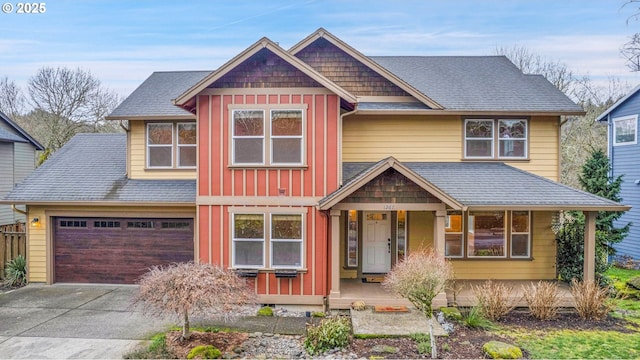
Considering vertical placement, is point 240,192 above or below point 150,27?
below

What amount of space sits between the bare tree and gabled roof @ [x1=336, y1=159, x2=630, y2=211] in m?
30.8

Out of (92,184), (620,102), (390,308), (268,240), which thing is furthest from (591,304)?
(92,184)

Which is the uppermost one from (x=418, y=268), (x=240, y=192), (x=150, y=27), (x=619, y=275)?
(x=150, y=27)

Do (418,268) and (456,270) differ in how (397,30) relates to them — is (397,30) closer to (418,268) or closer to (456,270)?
(456,270)

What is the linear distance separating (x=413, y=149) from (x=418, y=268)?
5179 millimetres

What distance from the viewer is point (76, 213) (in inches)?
441

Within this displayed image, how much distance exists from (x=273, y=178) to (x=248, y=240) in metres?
1.73

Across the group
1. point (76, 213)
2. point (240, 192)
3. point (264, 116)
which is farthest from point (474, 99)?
point (76, 213)

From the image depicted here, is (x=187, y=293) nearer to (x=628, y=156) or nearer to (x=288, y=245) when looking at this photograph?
(x=288, y=245)

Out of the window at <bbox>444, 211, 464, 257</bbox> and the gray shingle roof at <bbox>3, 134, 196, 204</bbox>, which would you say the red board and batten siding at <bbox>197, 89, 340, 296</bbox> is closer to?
the gray shingle roof at <bbox>3, 134, 196, 204</bbox>

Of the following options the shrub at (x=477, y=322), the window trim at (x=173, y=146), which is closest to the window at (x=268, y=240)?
the window trim at (x=173, y=146)

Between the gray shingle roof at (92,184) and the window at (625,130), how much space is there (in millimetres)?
17002

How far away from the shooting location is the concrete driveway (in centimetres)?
664

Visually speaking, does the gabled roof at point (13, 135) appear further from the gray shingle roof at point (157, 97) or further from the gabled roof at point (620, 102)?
the gabled roof at point (620, 102)
